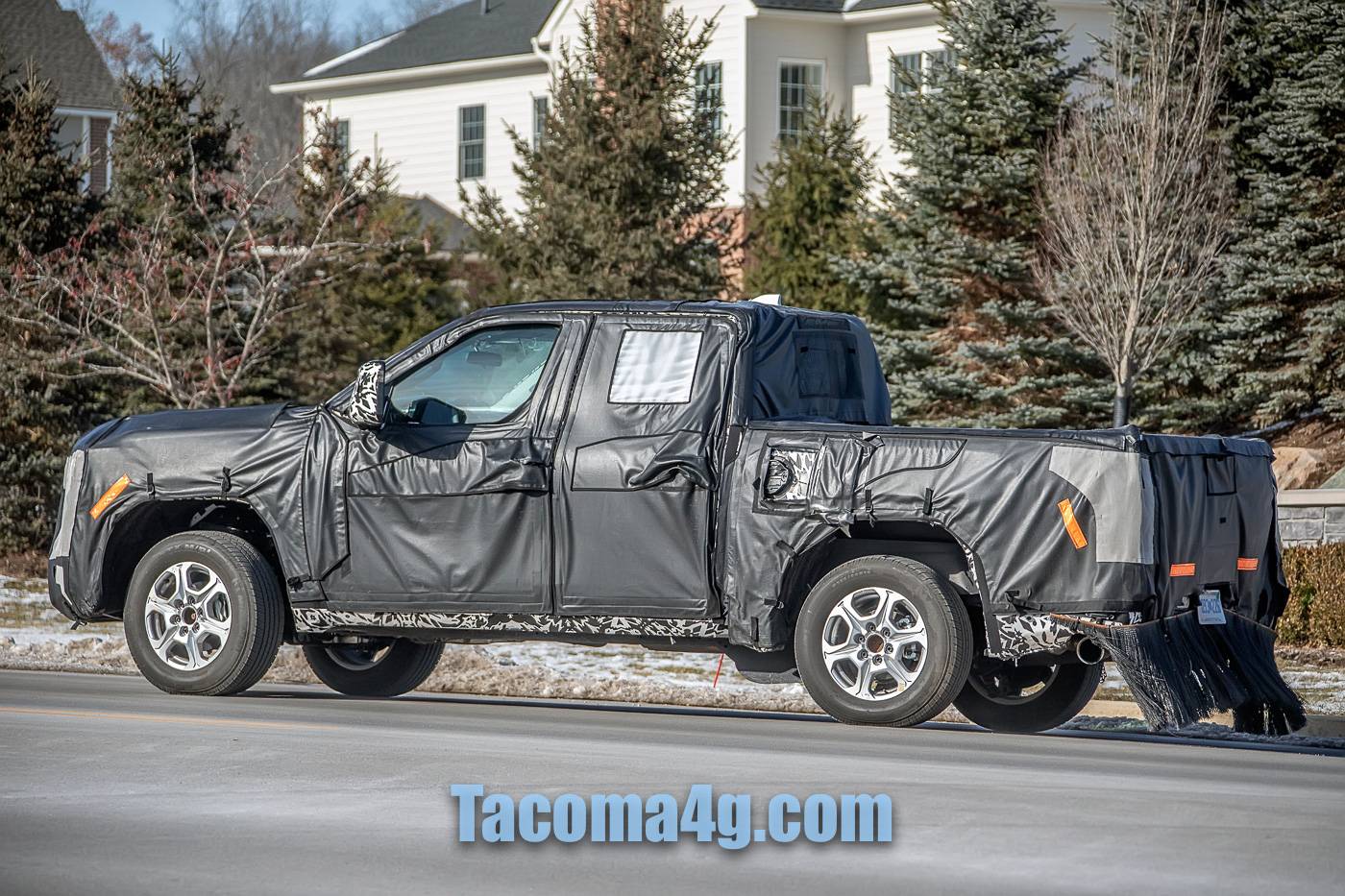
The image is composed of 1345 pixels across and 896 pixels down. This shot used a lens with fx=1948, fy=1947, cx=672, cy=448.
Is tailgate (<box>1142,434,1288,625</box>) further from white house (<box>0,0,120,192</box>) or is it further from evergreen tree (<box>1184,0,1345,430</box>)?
white house (<box>0,0,120,192</box>)

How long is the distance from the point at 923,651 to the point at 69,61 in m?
43.1

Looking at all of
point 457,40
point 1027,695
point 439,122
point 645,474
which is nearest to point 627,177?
point 1027,695

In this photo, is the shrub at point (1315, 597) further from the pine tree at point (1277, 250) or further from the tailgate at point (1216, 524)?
the pine tree at point (1277, 250)

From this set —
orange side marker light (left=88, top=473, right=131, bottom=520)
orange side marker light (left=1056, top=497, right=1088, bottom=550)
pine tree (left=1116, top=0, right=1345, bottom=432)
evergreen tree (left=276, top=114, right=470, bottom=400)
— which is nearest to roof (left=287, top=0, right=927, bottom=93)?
evergreen tree (left=276, top=114, right=470, bottom=400)

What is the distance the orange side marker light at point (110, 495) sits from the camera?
1088 cm

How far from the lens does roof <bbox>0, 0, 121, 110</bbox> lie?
154 ft

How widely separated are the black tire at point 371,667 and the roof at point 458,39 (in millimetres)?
32709

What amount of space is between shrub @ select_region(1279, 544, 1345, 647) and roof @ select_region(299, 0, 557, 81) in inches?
1188

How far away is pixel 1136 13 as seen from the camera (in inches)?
936

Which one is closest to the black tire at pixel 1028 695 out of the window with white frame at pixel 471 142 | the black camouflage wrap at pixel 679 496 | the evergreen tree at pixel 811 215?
the black camouflage wrap at pixel 679 496

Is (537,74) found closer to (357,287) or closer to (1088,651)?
(357,287)

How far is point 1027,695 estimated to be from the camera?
10.6 m

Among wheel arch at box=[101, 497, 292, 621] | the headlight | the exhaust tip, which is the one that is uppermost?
the headlight

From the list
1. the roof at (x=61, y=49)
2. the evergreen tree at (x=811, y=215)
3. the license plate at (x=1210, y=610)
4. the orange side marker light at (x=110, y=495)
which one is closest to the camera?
the license plate at (x=1210, y=610)
